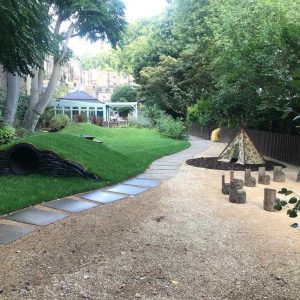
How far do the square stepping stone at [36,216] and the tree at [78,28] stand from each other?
13143 millimetres

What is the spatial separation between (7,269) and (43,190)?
10.3ft

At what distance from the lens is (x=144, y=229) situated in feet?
15.7

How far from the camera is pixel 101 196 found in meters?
6.63

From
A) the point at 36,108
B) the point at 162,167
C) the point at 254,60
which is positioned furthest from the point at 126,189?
the point at 36,108

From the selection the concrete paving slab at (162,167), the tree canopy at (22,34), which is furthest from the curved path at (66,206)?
the tree canopy at (22,34)

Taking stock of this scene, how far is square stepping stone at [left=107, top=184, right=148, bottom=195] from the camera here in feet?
23.3

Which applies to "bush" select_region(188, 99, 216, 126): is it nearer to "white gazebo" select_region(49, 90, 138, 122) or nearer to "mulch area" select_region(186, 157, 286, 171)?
"white gazebo" select_region(49, 90, 138, 122)

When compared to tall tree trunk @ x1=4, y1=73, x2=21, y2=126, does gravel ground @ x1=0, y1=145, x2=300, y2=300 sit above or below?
below

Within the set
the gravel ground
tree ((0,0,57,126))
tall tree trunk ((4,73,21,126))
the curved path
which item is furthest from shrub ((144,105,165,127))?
the gravel ground

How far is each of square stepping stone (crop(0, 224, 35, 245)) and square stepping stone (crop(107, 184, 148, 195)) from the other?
2.61m

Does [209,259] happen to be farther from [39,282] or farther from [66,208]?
[66,208]

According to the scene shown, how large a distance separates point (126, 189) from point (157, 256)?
3.53m

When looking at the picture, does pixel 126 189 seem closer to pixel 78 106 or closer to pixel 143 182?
pixel 143 182

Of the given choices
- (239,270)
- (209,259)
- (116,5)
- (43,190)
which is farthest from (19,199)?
(116,5)
